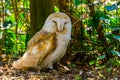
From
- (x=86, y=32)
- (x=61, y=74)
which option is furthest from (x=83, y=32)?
(x=61, y=74)

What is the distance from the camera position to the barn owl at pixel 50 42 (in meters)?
3.83

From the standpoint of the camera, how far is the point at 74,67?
4.27m

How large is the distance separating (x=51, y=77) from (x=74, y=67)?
0.51m

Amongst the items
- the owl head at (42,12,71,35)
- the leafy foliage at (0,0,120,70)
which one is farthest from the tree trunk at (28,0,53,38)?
the owl head at (42,12,71,35)

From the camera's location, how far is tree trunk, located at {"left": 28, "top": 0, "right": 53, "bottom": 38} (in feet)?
13.8

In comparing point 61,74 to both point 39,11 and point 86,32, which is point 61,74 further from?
point 86,32

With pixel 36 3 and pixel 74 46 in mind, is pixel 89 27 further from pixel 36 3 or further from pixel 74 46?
pixel 36 3

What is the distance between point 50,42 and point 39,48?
11cm

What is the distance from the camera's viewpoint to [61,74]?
3.96 meters

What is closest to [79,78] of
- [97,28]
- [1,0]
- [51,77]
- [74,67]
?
[51,77]

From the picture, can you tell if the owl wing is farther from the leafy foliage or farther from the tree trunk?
the leafy foliage

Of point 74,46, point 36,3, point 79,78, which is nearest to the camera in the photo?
point 79,78

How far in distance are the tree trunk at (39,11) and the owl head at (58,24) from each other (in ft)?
1.14

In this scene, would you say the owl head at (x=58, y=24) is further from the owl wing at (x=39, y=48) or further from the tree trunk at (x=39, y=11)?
the tree trunk at (x=39, y=11)
